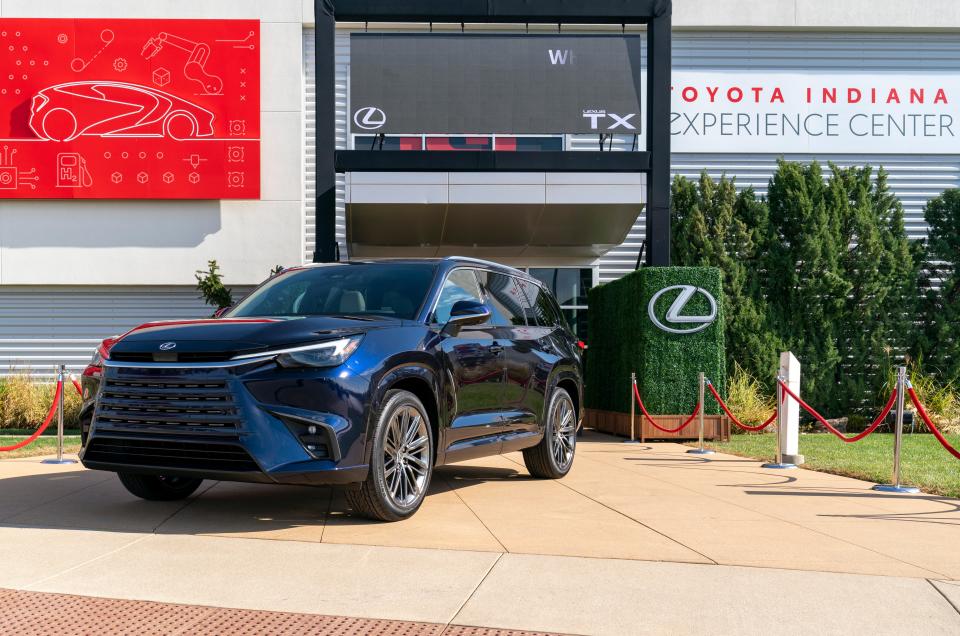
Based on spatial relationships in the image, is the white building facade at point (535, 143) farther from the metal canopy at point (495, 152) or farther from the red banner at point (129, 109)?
the metal canopy at point (495, 152)

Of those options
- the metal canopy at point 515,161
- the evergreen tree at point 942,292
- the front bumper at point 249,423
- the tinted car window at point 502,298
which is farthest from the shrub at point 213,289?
the evergreen tree at point 942,292

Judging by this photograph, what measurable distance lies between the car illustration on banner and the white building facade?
1409mm

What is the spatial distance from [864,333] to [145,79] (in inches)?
612

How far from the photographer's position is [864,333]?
1808cm

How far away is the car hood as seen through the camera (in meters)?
5.45

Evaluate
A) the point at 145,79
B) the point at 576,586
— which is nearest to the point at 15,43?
the point at 145,79

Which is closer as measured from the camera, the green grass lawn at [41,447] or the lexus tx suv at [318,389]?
the lexus tx suv at [318,389]

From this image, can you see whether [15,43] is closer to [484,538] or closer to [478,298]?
[478,298]

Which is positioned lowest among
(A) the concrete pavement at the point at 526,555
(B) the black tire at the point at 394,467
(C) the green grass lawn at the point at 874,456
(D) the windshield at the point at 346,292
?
(C) the green grass lawn at the point at 874,456

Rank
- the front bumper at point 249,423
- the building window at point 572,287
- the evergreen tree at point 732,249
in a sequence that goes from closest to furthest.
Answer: the front bumper at point 249,423, the evergreen tree at point 732,249, the building window at point 572,287

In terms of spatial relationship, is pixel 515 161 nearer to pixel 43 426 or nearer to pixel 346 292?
pixel 43 426

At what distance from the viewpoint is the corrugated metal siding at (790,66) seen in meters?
19.8

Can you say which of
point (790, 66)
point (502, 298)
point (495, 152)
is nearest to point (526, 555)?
point (502, 298)

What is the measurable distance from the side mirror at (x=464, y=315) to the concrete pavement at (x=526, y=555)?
1339 mm
